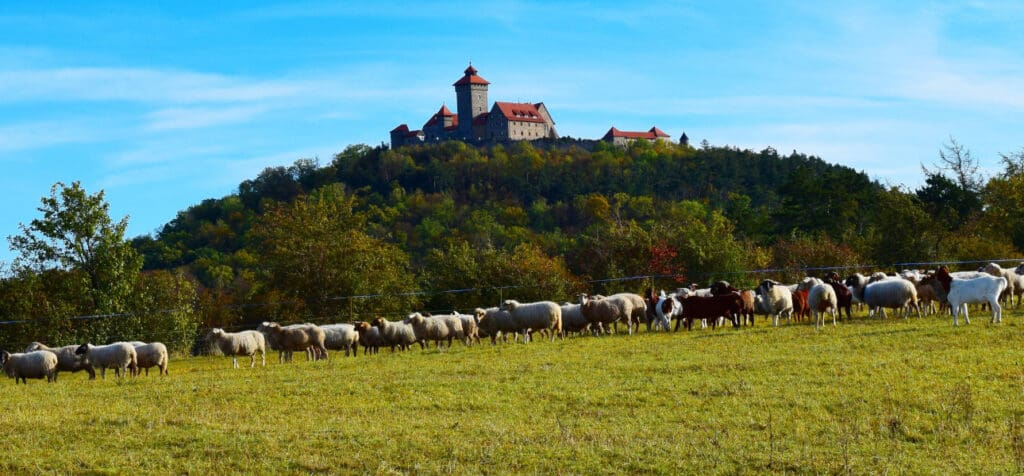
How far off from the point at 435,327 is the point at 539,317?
3.55 meters

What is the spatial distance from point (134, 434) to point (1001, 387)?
44.9 ft

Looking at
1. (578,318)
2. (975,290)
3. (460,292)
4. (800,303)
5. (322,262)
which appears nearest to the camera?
(975,290)

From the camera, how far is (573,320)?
33875 millimetres

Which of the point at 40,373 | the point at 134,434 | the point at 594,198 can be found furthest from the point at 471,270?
the point at 594,198

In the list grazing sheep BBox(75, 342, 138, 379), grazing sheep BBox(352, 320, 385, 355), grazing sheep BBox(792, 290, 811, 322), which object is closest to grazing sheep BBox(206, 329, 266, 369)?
grazing sheep BBox(75, 342, 138, 379)

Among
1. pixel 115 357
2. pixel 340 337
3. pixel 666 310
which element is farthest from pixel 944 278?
pixel 115 357

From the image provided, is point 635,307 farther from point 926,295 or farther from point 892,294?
point 926,295

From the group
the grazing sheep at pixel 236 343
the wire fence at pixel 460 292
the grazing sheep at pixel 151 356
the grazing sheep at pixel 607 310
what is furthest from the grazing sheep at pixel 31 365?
the grazing sheep at pixel 607 310

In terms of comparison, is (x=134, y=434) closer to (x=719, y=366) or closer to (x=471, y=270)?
(x=719, y=366)

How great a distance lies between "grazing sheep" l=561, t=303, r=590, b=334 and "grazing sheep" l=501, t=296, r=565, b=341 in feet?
1.75

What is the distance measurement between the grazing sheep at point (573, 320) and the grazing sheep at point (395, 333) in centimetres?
478

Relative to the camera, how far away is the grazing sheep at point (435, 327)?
33750mm

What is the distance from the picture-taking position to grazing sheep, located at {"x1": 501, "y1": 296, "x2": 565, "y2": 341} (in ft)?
108

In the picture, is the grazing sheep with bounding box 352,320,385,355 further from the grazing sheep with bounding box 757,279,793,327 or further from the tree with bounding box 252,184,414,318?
the tree with bounding box 252,184,414,318
